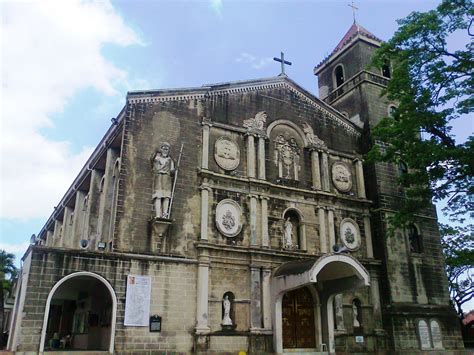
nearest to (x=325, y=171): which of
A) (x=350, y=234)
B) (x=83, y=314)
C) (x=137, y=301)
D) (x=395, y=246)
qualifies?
(x=350, y=234)

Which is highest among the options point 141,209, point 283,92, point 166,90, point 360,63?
point 360,63

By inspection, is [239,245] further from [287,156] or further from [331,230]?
[287,156]

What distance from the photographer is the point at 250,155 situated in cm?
1989

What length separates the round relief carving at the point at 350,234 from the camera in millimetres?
21078

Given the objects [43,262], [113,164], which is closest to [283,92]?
[113,164]

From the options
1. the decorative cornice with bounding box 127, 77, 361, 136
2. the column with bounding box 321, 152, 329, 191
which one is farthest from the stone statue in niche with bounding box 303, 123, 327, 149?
the decorative cornice with bounding box 127, 77, 361, 136

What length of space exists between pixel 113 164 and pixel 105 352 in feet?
27.3

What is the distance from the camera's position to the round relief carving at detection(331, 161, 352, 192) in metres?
22.1

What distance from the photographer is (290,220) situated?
20.3 meters

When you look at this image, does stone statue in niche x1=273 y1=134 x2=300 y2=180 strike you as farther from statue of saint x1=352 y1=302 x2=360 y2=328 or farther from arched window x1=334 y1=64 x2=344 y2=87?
arched window x1=334 y1=64 x2=344 y2=87

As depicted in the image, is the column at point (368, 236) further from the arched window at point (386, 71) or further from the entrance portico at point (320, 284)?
the arched window at point (386, 71)

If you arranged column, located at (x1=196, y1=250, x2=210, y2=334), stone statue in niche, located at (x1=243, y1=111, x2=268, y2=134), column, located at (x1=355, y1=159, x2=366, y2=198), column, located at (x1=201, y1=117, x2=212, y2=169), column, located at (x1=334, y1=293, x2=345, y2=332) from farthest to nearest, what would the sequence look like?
column, located at (x1=355, y1=159, x2=366, y2=198) → stone statue in niche, located at (x1=243, y1=111, x2=268, y2=134) → column, located at (x1=334, y1=293, x2=345, y2=332) → column, located at (x1=201, y1=117, x2=212, y2=169) → column, located at (x1=196, y1=250, x2=210, y2=334)

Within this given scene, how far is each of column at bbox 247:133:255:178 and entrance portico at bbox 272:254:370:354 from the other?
4163 mm

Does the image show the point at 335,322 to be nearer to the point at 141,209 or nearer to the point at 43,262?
the point at 141,209
